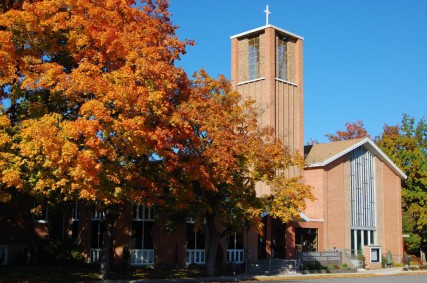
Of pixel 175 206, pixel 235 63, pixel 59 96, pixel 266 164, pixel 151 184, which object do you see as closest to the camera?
pixel 59 96

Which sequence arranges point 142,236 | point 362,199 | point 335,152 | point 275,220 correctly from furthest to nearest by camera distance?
point 362,199 < point 335,152 < point 275,220 < point 142,236

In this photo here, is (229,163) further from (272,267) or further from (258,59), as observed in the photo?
(258,59)

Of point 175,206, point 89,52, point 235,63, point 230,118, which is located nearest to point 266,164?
point 230,118

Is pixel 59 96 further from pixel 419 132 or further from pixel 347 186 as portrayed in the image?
pixel 419 132

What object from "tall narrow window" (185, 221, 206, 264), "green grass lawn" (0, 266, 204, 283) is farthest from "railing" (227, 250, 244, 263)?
"green grass lawn" (0, 266, 204, 283)

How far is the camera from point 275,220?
41688 millimetres

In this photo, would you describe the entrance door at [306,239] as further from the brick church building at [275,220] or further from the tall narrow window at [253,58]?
the tall narrow window at [253,58]

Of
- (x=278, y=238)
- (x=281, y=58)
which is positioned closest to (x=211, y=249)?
(x=278, y=238)

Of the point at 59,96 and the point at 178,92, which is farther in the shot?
the point at 178,92

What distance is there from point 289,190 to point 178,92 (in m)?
8.86

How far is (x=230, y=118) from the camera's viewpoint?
2711 centimetres

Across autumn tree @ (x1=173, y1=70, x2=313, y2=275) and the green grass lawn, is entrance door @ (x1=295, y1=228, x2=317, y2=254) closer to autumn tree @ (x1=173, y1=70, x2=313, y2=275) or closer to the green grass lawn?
the green grass lawn

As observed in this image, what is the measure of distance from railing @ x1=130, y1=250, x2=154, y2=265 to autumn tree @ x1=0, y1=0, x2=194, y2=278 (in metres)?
12.2

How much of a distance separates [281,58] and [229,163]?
2201cm
